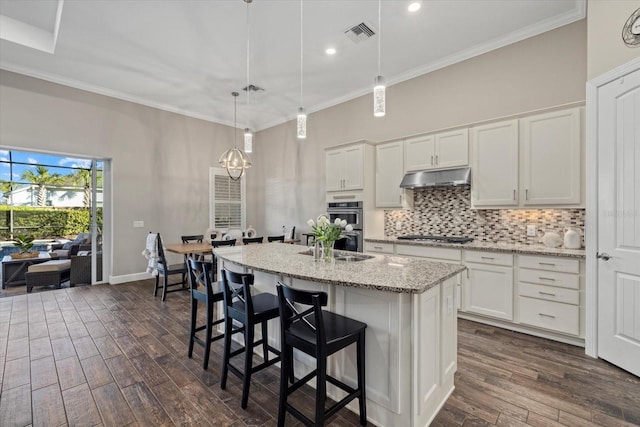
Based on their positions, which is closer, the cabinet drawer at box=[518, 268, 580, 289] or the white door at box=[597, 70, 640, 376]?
the white door at box=[597, 70, 640, 376]

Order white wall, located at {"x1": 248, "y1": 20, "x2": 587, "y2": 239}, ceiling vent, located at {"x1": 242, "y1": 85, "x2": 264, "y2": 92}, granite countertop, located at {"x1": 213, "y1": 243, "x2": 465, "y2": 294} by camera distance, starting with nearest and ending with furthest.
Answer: granite countertop, located at {"x1": 213, "y1": 243, "x2": 465, "y2": 294}, white wall, located at {"x1": 248, "y1": 20, "x2": 587, "y2": 239}, ceiling vent, located at {"x1": 242, "y1": 85, "x2": 264, "y2": 92}

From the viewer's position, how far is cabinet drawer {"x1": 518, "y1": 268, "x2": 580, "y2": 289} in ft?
9.20

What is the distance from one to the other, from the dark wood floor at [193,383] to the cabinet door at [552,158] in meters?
1.52

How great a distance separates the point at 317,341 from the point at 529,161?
3148 millimetres

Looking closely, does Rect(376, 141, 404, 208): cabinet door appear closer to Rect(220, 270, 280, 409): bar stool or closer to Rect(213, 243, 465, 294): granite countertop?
Rect(213, 243, 465, 294): granite countertop

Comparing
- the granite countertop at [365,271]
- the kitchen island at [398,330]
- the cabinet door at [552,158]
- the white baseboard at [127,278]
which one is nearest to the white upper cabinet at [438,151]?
the cabinet door at [552,158]

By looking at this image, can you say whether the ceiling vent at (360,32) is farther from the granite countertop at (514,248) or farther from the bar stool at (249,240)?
the bar stool at (249,240)

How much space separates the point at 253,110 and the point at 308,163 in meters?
1.65

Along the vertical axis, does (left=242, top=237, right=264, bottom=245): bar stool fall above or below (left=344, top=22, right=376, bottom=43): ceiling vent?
below

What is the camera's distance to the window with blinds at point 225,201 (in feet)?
22.1

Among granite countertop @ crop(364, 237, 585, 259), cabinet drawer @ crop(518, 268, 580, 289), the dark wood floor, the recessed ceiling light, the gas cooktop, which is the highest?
the recessed ceiling light

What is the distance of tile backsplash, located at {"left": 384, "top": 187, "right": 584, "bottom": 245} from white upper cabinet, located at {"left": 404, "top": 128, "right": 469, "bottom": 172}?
445 millimetres

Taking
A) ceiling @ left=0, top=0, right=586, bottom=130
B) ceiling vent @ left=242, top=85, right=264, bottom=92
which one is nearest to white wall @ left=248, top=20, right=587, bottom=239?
ceiling @ left=0, top=0, right=586, bottom=130

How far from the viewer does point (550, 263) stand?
2.91m
